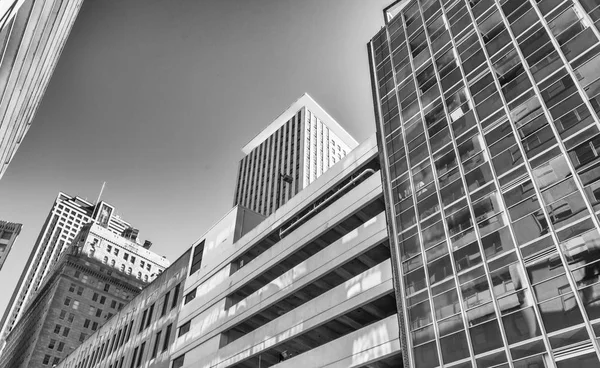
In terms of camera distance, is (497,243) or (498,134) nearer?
(497,243)

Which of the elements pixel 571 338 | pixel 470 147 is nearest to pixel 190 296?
pixel 470 147

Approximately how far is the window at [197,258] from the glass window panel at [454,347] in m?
28.9

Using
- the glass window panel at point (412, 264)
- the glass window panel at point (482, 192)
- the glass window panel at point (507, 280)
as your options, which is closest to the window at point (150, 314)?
the glass window panel at point (412, 264)

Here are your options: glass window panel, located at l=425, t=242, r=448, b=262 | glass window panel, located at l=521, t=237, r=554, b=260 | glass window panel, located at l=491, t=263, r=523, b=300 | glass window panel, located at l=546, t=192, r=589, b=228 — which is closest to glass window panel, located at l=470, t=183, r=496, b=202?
glass window panel, located at l=425, t=242, r=448, b=262

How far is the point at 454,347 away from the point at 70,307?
96.6 meters

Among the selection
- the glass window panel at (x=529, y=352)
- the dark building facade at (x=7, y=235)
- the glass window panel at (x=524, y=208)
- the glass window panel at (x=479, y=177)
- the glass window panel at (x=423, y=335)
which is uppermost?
the dark building facade at (x=7, y=235)

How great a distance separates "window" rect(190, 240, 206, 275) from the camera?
4556 cm

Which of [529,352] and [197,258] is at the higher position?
[197,258]

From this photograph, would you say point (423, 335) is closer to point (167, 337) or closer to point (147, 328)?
point (167, 337)

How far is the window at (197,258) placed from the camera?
45.6 m

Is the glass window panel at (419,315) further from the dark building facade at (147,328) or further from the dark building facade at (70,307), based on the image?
the dark building facade at (70,307)

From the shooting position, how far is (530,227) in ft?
68.2

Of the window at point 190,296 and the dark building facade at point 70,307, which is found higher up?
the dark building facade at point 70,307

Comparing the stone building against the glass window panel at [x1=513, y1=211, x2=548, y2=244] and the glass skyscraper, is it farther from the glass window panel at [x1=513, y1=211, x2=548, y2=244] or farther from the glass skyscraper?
the glass window panel at [x1=513, y1=211, x2=548, y2=244]
